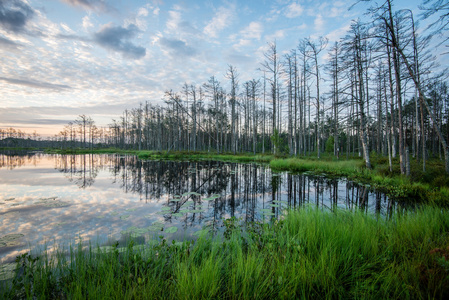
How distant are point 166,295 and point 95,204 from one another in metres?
6.46

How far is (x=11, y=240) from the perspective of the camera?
4.00 m

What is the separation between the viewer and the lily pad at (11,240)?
383 centimetres

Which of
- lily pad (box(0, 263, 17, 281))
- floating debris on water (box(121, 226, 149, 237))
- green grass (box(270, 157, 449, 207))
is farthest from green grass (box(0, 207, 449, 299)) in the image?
Result: green grass (box(270, 157, 449, 207))

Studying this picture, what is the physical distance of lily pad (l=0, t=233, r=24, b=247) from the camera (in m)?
3.83

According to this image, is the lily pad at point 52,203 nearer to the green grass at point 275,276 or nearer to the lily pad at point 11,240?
the lily pad at point 11,240

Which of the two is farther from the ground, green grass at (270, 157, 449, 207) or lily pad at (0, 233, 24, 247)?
green grass at (270, 157, 449, 207)

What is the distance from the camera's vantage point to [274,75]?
84.8ft

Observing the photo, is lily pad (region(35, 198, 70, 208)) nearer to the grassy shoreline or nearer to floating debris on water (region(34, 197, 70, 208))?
floating debris on water (region(34, 197, 70, 208))

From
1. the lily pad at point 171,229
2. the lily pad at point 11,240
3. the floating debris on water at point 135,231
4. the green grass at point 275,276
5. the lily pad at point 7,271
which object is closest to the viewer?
the green grass at point 275,276

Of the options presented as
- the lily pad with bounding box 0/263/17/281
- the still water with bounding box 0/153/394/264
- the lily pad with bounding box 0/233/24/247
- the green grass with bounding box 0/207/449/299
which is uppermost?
the green grass with bounding box 0/207/449/299

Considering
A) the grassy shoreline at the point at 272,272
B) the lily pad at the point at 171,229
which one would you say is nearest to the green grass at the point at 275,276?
the grassy shoreline at the point at 272,272

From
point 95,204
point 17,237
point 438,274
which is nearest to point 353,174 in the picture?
point 438,274

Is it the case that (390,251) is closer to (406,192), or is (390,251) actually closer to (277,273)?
(277,273)

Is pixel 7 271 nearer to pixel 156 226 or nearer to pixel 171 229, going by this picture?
pixel 156 226
